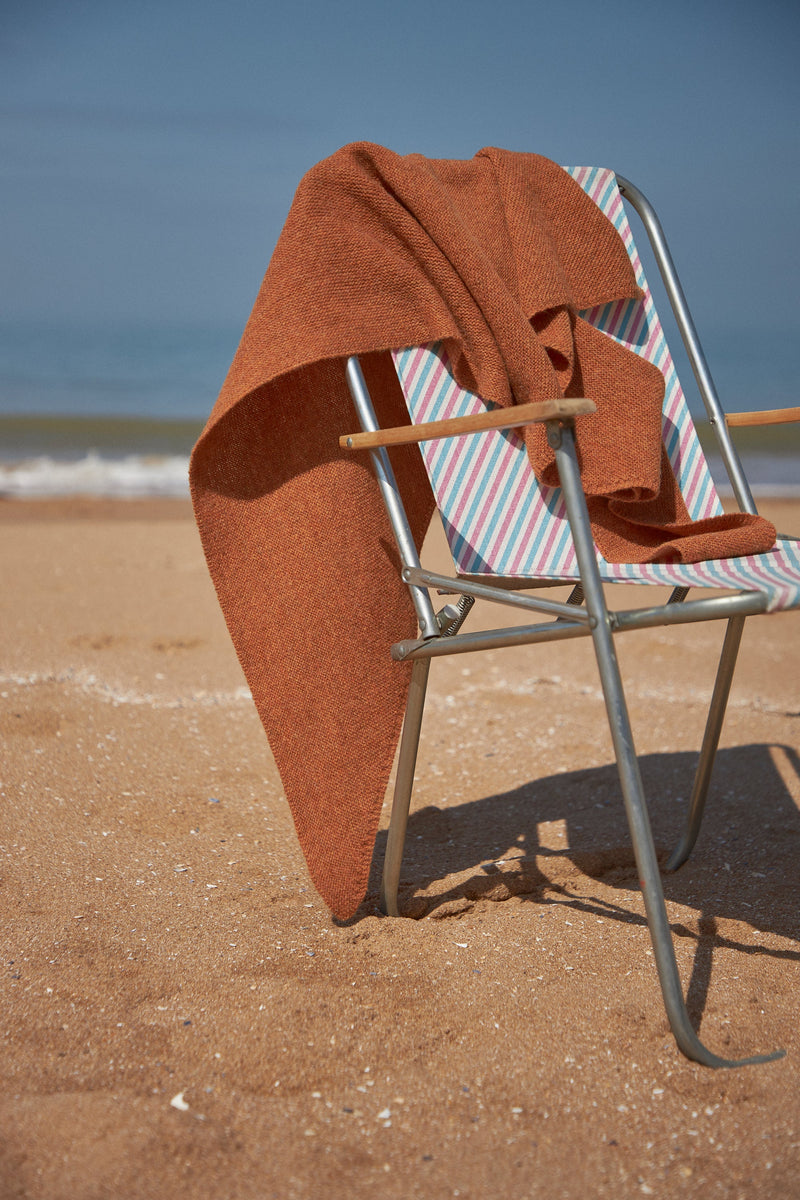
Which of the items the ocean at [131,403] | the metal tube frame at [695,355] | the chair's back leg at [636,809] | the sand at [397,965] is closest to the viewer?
the sand at [397,965]

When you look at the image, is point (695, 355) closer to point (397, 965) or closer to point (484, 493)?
point (484, 493)

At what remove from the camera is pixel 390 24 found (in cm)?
3366

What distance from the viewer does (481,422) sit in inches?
48.9

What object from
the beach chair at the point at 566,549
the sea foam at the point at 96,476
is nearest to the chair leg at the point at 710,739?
the beach chair at the point at 566,549

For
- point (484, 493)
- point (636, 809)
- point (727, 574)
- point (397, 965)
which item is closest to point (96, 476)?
point (484, 493)

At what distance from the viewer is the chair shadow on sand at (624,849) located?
1587mm

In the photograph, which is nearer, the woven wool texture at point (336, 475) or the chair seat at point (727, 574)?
the chair seat at point (727, 574)

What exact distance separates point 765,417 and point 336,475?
82 cm

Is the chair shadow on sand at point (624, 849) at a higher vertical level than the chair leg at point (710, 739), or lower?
lower

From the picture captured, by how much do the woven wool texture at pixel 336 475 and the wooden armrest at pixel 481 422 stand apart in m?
0.18

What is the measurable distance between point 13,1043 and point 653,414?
1.45 m

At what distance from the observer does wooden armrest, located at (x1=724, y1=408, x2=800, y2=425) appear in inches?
64.7

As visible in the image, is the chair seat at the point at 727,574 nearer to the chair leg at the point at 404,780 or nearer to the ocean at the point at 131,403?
the chair leg at the point at 404,780

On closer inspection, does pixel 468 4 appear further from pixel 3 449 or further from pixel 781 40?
pixel 3 449
